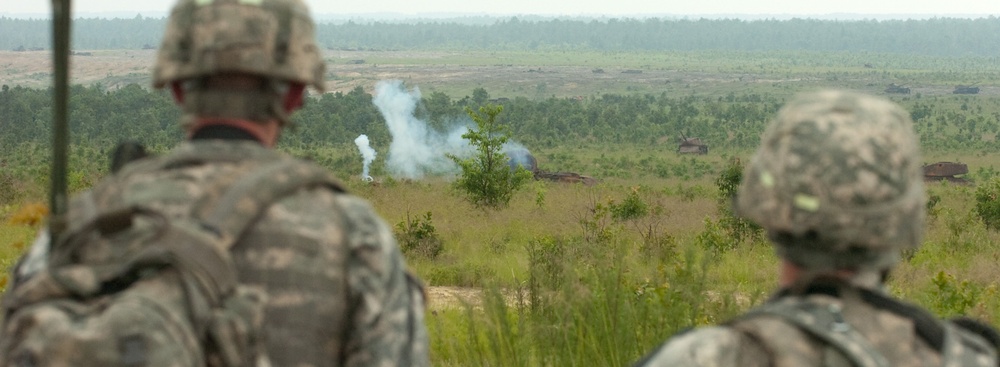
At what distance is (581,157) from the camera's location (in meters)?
41.6

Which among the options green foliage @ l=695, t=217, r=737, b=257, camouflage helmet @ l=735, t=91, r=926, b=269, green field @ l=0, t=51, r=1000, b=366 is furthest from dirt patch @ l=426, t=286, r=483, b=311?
camouflage helmet @ l=735, t=91, r=926, b=269

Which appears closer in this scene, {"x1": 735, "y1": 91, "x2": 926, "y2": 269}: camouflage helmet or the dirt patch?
{"x1": 735, "y1": 91, "x2": 926, "y2": 269}: camouflage helmet

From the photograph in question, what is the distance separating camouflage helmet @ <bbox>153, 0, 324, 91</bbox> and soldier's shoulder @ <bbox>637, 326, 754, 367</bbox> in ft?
2.67

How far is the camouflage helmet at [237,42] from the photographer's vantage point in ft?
7.07

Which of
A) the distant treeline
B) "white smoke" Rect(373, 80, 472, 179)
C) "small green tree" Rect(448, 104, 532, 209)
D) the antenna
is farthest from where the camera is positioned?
the distant treeline

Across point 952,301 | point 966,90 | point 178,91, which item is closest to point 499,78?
point 966,90

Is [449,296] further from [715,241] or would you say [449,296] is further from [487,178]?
[487,178]

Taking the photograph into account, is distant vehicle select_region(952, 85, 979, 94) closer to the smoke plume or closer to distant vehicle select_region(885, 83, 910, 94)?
distant vehicle select_region(885, 83, 910, 94)

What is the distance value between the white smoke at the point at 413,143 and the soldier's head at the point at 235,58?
1058 inches

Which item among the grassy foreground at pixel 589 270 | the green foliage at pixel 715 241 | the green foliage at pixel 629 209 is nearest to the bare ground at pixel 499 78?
the grassy foreground at pixel 589 270

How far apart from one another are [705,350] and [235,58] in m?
0.92

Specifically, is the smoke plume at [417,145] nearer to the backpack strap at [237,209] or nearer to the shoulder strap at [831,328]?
the backpack strap at [237,209]

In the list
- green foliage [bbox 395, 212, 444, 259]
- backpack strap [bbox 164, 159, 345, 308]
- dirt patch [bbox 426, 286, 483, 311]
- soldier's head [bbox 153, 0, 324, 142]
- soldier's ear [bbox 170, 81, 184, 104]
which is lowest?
green foliage [bbox 395, 212, 444, 259]

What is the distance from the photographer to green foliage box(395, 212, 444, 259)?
10.8 metres
